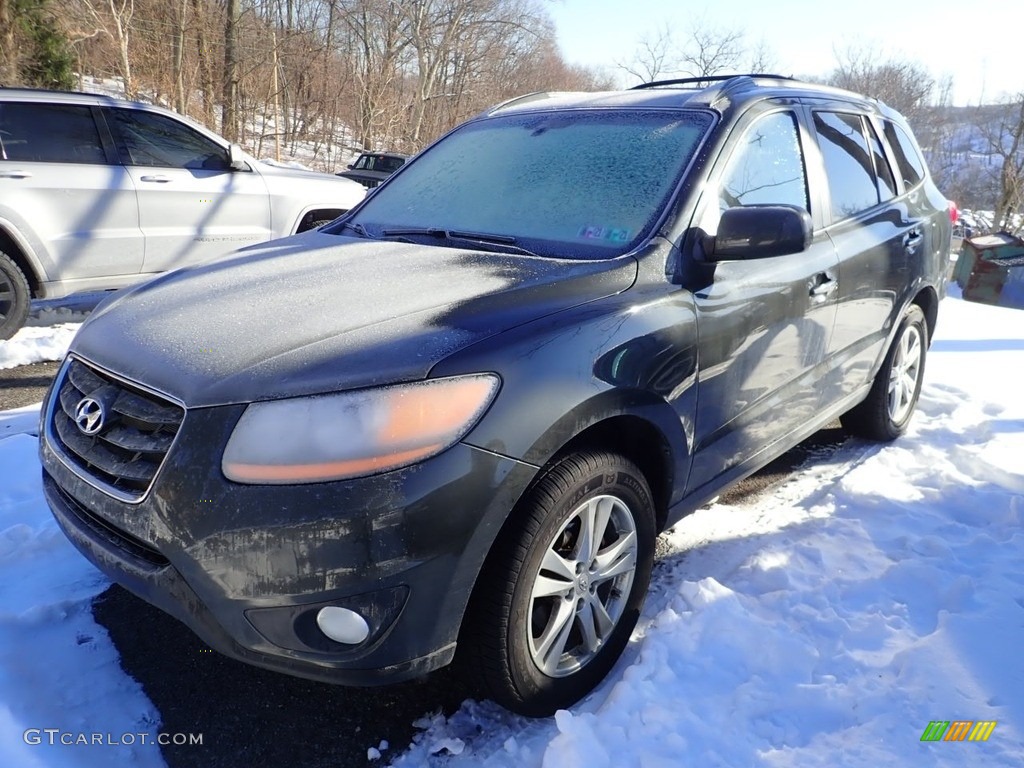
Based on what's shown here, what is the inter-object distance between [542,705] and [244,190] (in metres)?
5.72

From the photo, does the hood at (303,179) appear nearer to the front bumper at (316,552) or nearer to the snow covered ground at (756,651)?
the snow covered ground at (756,651)

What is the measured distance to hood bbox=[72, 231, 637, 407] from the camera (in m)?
1.72

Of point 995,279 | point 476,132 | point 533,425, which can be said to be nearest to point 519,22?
point 995,279

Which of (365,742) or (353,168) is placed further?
(353,168)

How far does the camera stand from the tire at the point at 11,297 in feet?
17.1

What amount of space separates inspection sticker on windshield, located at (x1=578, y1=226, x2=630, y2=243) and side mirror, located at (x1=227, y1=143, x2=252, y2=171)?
16.4ft

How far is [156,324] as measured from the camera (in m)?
2.05

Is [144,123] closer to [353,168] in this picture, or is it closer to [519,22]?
[353,168]

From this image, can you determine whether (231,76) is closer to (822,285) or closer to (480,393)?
(822,285)

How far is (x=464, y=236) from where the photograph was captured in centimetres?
266

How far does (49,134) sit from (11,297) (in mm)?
1260

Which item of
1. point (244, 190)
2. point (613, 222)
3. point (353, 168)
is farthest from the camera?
point (353, 168)

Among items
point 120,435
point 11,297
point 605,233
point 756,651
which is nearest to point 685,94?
point 605,233

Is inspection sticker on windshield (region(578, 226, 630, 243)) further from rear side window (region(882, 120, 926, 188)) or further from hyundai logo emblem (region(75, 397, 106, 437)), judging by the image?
rear side window (region(882, 120, 926, 188))
